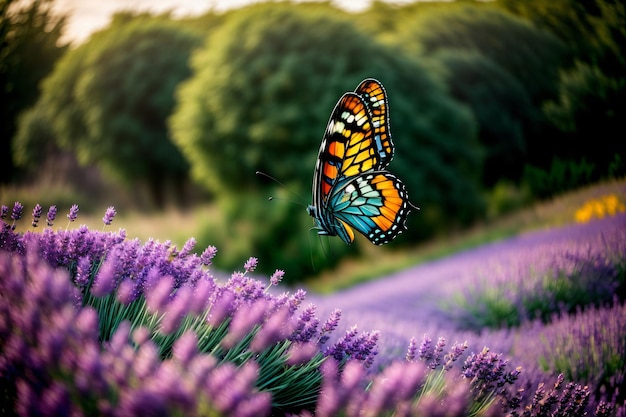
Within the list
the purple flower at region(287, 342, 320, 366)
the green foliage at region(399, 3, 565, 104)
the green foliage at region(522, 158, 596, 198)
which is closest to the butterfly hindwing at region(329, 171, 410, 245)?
the purple flower at region(287, 342, 320, 366)

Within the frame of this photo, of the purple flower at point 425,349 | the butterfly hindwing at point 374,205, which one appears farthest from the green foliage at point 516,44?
the purple flower at point 425,349

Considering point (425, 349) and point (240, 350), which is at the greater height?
point (240, 350)

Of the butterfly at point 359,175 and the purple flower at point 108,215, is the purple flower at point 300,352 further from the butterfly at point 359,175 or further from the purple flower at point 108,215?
the butterfly at point 359,175

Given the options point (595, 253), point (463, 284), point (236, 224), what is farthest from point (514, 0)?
point (236, 224)

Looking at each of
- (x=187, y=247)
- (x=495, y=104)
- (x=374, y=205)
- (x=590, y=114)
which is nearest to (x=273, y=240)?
(x=495, y=104)

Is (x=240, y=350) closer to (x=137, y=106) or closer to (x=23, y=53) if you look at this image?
(x=23, y=53)

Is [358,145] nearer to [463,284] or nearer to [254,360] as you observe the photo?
[254,360]

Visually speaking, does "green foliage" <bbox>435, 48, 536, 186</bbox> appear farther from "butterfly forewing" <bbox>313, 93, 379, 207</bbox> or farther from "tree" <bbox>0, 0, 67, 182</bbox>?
"tree" <bbox>0, 0, 67, 182</bbox>
